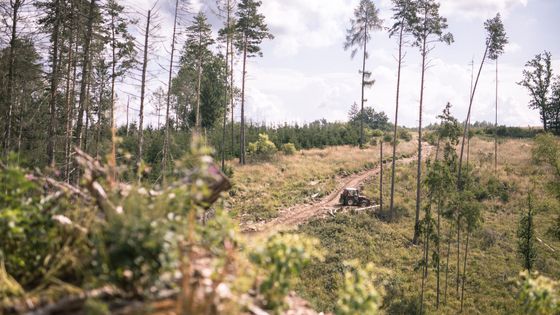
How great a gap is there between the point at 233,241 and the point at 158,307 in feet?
3.16

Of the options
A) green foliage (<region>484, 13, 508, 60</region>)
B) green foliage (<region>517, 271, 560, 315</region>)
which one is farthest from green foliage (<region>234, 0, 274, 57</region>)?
green foliage (<region>517, 271, 560, 315</region>)

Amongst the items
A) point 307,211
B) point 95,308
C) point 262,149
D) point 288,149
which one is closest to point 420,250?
point 307,211

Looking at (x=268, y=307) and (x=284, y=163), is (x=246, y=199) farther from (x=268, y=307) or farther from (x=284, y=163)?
(x=268, y=307)

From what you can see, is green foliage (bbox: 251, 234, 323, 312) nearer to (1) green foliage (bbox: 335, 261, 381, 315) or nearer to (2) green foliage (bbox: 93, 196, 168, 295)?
(1) green foliage (bbox: 335, 261, 381, 315)

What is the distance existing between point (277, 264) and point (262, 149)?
1400 inches

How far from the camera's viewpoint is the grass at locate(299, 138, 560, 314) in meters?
18.3

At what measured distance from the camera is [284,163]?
37188mm

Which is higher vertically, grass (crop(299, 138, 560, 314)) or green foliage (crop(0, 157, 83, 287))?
green foliage (crop(0, 157, 83, 287))

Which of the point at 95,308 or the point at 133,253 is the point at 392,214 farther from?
the point at 95,308

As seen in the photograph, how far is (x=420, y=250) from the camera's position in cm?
2348

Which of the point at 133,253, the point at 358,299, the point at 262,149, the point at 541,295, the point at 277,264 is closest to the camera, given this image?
the point at 133,253

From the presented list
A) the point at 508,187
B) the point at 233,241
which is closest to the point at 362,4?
the point at 508,187

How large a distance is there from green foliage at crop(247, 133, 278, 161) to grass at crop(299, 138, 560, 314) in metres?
9.52

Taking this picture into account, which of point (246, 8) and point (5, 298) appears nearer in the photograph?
point (5, 298)
